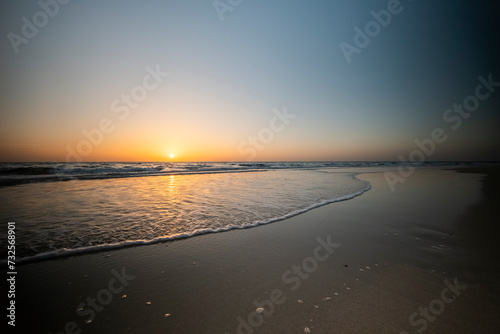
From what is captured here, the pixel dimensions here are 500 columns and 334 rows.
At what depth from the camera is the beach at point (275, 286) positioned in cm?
220

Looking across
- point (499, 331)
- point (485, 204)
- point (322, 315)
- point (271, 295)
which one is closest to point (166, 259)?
point (271, 295)

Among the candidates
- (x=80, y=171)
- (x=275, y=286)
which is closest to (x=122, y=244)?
(x=275, y=286)

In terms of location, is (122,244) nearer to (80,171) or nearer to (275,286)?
(275,286)

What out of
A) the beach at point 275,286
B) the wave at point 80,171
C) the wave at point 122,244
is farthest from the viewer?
the wave at point 80,171

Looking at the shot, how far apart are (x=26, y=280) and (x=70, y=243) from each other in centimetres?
126

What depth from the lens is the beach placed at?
7.21ft

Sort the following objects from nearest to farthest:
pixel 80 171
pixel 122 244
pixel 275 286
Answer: pixel 275 286
pixel 122 244
pixel 80 171

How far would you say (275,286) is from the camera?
2857 millimetres

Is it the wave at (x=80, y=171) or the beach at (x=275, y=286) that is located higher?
the wave at (x=80, y=171)

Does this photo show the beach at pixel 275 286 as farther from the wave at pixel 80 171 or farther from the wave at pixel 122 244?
the wave at pixel 80 171

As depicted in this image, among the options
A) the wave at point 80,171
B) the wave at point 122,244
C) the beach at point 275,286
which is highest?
the wave at point 80,171

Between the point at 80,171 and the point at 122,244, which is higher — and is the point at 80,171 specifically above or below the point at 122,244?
above

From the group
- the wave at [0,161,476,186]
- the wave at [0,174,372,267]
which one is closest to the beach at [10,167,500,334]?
the wave at [0,174,372,267]

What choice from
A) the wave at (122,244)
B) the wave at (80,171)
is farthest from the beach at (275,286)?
the wave at (80,171)
